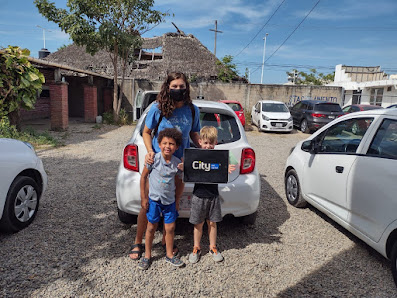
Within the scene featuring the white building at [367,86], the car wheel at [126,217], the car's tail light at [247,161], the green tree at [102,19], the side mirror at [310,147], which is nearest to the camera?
the car's tail light at [247,161]

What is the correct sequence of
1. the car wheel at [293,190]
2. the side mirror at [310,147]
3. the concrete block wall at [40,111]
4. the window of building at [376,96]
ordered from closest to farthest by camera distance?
1. the side mirror at [310,147]
2. the car wheel at [293,190]
3. the concrete block wall at [40,111]
4. the window of building at [376,96]

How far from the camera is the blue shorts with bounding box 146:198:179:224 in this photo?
2.70 meters

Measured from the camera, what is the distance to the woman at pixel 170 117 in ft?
8.82

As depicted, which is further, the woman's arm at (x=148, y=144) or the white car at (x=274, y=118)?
the white car at (x=274, y=118)

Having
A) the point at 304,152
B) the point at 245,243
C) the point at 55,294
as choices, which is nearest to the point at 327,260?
the point at 245,243

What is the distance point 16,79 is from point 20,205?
607 centimetres

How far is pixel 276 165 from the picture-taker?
295 inches

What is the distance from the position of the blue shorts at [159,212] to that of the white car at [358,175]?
187 centimetres

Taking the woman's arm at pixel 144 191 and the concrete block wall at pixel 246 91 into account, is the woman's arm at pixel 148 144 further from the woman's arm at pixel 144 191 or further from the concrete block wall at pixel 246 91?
the concrete block wall at pixel 246 91

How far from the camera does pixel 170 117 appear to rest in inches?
109

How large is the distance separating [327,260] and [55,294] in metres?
2.53

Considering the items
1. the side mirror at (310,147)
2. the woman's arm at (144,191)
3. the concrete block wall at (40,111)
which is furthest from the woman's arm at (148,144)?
the concrete block wall at (40,111)

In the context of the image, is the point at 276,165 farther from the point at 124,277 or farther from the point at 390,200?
the point at 124,277

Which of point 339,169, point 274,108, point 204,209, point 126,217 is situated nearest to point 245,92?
point 274,108
